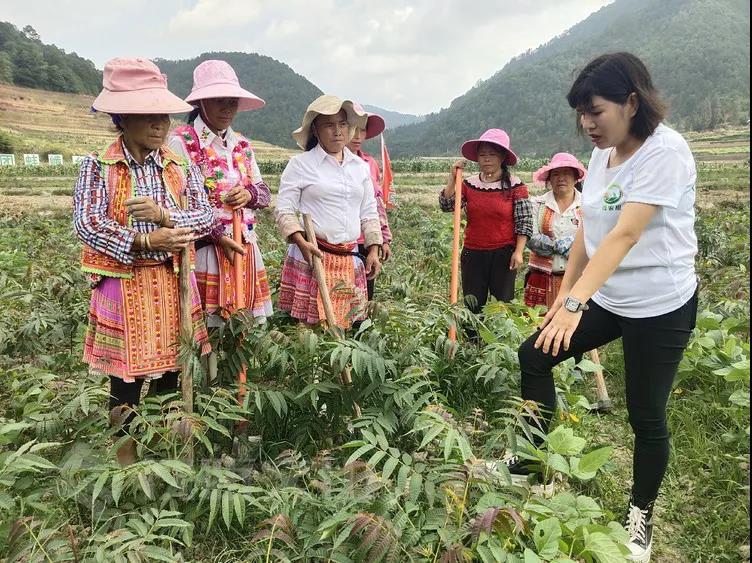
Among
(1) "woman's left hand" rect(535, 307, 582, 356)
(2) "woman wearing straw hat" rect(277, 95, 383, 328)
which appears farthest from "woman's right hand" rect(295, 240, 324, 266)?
(1) "woman's left hand" rect(535, 307, 582, 356)

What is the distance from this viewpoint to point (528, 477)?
2.43 meters

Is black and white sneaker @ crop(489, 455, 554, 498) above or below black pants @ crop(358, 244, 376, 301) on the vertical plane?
below

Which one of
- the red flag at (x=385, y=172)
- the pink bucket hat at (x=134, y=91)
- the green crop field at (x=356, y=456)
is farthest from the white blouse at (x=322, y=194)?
the red flag at (x=385, y=172)

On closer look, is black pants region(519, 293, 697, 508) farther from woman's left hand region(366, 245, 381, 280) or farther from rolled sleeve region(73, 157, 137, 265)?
rolled sleeve region(73, 157, 137, 265)

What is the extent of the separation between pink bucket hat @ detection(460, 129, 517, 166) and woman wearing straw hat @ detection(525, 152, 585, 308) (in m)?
0.25

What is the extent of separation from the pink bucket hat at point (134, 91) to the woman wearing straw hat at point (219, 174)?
0.48 meters

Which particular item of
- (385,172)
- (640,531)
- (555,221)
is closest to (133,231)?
(640,531)

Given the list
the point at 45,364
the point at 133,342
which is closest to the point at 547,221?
the point at 133,342

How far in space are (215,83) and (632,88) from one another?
191 centimetres

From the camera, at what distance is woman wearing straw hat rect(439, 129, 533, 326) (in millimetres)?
3830

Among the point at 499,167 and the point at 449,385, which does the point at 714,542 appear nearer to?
the point at 449,385

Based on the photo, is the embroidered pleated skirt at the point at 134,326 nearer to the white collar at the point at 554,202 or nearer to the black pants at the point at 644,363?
the black pants at the point at 644,363

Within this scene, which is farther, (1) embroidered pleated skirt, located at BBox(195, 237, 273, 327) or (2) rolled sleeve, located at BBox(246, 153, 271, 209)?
(2) rolled sleeve, located at BBox(246, 153, 271, 209)

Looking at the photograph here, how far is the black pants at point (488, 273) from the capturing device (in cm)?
395
